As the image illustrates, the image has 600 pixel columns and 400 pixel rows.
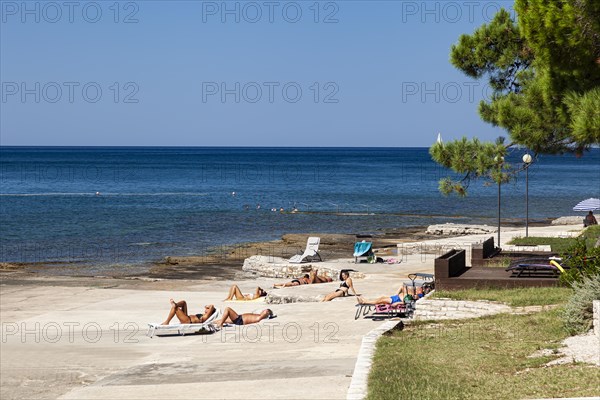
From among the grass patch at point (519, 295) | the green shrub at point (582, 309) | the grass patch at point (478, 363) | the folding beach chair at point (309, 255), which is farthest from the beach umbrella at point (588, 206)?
the green shrub at point (582, 309)

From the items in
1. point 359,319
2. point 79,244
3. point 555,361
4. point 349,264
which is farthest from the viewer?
point 79,244

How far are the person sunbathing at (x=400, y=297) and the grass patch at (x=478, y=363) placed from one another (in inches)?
94.3

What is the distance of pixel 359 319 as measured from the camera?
60.5ft

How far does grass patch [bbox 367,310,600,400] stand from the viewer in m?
10.6

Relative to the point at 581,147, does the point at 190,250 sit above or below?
below

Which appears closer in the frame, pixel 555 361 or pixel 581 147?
pixel 555 361

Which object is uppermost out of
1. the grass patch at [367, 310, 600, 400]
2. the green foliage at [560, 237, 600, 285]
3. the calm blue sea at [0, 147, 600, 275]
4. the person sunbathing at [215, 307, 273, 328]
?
the green foliage at [560, 237, 600, 285]

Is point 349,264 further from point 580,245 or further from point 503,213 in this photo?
point 503,213

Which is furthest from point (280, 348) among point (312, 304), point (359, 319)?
point (312, 304)

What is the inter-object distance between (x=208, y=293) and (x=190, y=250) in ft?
58.0

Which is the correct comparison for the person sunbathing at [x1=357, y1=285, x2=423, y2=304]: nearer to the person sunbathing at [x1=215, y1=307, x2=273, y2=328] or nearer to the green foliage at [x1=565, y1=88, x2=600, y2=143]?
the person sunbathing at [x1=215, y1=307, x2=273, y2=328]

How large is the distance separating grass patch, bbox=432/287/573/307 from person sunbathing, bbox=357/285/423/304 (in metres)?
0.80

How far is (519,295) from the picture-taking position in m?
17.5

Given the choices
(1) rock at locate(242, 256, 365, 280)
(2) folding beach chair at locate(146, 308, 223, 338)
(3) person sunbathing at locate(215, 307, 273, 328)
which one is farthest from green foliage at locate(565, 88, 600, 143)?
(1) rock at locate(242, 256, 365, 280)
